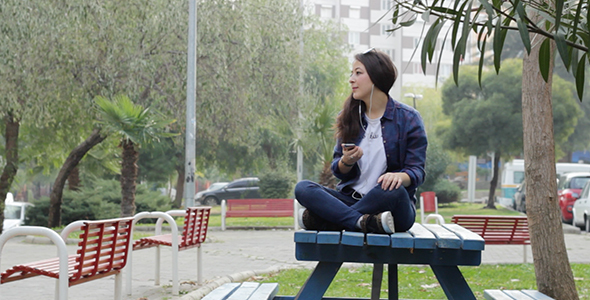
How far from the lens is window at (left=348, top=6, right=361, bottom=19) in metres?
72.0

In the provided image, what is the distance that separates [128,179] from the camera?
1620cm

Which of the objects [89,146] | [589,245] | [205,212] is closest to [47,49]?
[89,146]

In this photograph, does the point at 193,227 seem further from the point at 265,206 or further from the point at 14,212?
the point at 14,212

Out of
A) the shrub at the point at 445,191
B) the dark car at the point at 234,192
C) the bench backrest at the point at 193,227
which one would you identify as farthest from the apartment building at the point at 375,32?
the bench backrest at the point at 193,227

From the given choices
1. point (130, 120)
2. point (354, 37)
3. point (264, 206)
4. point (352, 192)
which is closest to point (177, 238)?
point (352, 192)

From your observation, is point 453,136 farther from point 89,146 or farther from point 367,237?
point 367,237

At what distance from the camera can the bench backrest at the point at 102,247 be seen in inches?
203

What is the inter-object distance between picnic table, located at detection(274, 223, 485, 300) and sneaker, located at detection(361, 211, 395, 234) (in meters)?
0.04

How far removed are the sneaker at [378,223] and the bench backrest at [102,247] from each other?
239 centimetres

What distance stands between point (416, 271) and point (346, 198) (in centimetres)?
535

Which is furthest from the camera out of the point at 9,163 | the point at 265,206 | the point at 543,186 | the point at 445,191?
the point at 445,191

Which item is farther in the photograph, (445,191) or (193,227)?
(445,191)

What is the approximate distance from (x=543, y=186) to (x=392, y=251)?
9.33 ft

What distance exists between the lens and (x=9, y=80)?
53.2 ft
